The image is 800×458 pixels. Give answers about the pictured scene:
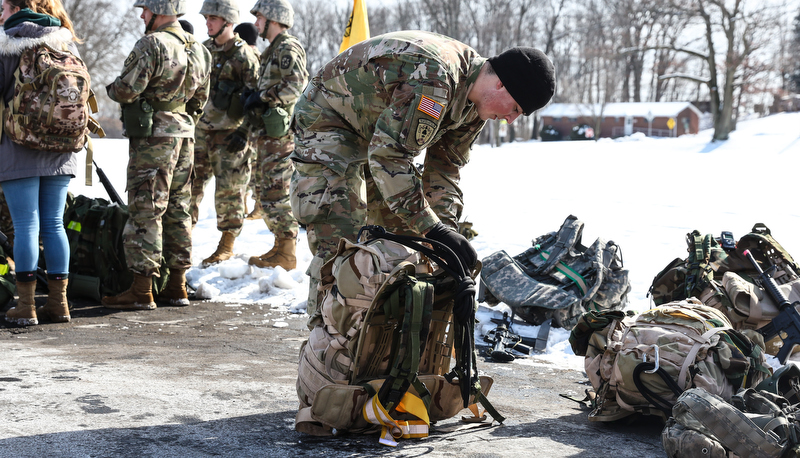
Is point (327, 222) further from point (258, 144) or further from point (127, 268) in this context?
point (258, 144)

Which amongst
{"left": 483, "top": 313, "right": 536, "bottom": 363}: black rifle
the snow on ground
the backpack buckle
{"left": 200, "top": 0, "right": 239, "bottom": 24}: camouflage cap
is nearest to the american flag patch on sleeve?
the backpack buckle

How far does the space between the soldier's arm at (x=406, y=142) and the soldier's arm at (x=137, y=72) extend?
2.84 metres

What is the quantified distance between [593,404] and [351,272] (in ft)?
4.30

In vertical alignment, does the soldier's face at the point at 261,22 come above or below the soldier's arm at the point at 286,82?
above

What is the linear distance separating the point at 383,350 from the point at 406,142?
0.83 metres

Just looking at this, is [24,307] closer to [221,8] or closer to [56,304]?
[56,304]

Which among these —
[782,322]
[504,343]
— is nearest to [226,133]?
[504,343]

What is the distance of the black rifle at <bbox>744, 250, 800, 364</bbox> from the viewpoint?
4238 mm

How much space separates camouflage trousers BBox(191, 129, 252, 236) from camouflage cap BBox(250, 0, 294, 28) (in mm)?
1111

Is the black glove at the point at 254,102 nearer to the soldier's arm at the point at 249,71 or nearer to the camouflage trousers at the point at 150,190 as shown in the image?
the soldier's arm at the point at 249,71

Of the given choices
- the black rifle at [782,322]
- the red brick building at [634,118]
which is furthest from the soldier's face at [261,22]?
the red brick building at [634,118]

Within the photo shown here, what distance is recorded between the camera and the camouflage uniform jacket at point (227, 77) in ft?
22.9

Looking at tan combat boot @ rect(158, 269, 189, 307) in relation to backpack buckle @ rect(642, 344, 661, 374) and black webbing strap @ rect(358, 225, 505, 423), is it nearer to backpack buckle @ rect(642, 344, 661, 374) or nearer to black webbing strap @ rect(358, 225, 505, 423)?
black webbing strap @ rect(358, 225, 505, 423)

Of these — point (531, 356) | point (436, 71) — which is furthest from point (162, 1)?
point (531, 356)
